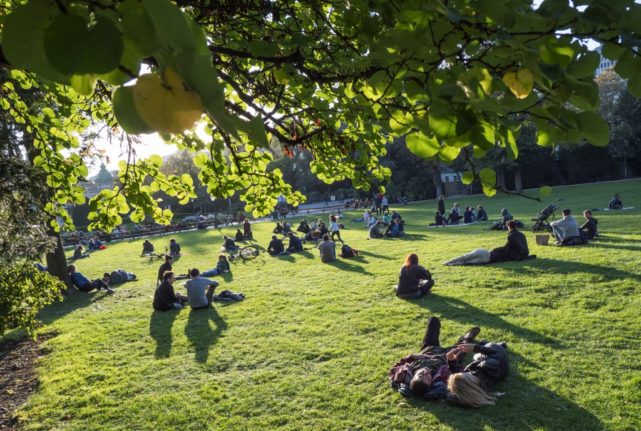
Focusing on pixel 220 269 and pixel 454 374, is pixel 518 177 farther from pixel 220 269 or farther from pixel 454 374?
pixel 454 374

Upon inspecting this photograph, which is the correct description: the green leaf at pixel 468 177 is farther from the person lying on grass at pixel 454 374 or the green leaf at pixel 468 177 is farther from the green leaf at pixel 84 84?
the person lying on grass at pixel 454 374

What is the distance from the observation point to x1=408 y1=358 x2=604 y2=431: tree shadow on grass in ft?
15.9

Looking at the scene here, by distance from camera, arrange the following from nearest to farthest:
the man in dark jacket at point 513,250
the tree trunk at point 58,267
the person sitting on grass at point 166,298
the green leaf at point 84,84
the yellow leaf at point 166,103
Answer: the yellow leaf at point 166,103, the green leaf at point 84,84, the person sitting on grass at point 166,298, the man in dark jacket at point 513,250, the tree trunk at point 58,267

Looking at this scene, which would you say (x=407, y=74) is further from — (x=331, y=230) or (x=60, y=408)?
(x=331, y=230)

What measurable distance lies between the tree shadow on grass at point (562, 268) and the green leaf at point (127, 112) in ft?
37.1

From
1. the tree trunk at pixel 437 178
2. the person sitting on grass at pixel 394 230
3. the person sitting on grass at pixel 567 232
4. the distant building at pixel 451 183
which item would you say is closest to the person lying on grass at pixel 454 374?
the person sitting on grass at pixel 567 232

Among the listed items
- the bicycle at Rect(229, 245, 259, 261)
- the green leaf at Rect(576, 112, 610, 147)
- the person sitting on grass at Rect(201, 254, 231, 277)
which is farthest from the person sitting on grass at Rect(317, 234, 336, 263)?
the green leaf at Rect(576, 112, 610, 147)

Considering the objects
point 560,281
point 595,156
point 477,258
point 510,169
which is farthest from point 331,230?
point 595,156

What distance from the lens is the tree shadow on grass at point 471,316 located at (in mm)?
7129

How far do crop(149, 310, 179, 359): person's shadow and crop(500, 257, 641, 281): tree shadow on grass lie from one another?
8.73 meters

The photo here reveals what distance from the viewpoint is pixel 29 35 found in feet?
2.61

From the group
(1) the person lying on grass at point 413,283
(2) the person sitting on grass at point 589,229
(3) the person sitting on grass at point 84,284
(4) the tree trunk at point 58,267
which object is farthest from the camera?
(3) the person sitting on grass at point 84,284

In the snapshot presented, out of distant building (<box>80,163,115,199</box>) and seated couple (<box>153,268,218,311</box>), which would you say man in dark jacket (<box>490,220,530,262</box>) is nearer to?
seated couple (<box>153,268,218,311</box>)

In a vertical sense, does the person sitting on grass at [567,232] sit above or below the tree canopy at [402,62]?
below
